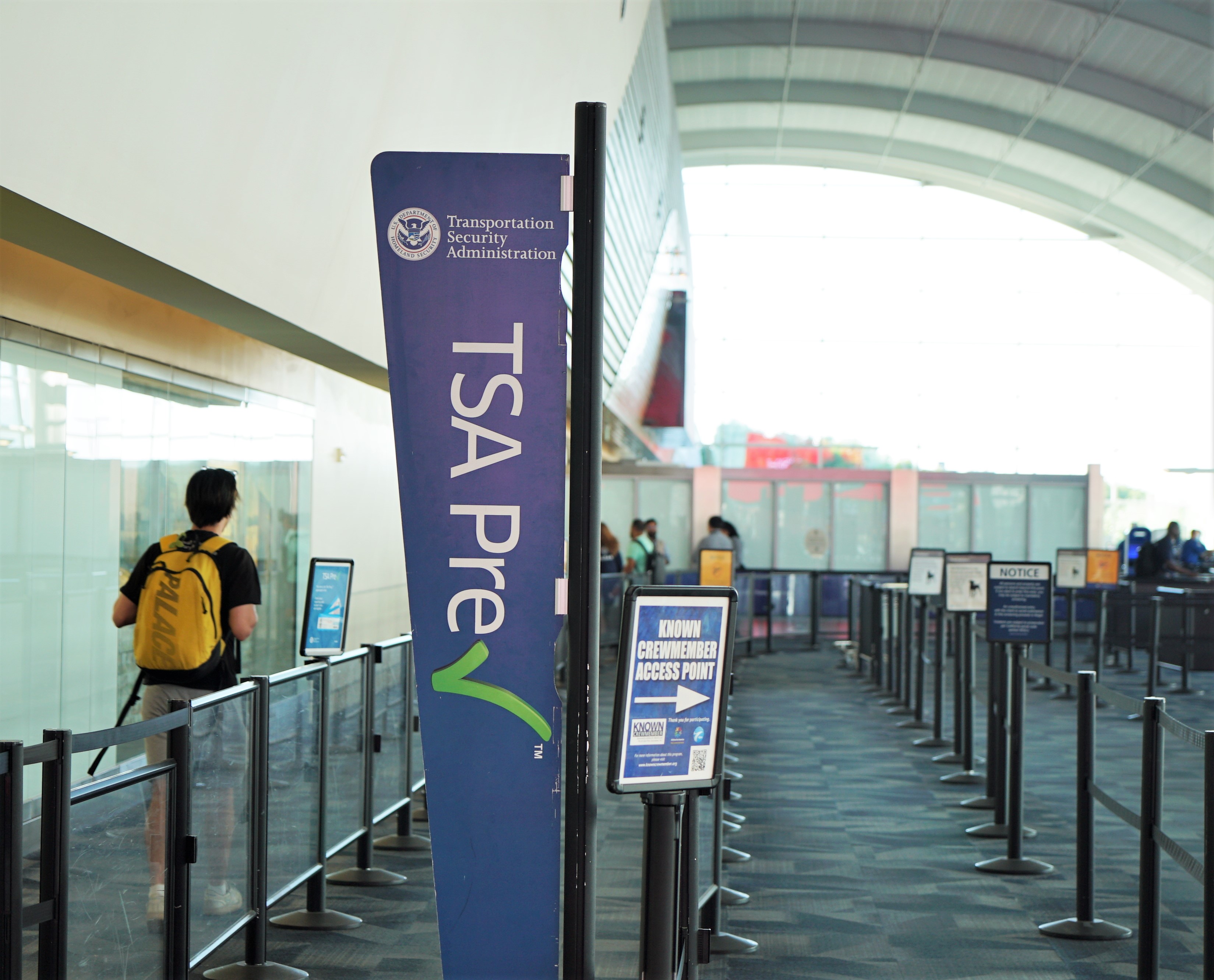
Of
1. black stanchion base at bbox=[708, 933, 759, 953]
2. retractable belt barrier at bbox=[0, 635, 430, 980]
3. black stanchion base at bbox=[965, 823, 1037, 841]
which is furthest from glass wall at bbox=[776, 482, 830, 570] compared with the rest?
black stanchion base at bbox=[708, 933, 759, 953]

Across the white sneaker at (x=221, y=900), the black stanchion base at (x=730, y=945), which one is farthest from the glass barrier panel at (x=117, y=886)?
the black stanchion base at (x=730, y=945)

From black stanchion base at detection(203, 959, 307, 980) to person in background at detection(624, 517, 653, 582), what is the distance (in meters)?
9.52

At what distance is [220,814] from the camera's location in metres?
3.40

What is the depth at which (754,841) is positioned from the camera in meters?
5.79

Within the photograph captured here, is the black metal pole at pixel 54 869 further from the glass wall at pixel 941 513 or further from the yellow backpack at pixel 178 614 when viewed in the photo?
the glass wall at pixel 941 513

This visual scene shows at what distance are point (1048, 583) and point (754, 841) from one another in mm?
2288

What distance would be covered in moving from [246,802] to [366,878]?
1.44 meters

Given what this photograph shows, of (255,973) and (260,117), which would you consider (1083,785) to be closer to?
(255,973)

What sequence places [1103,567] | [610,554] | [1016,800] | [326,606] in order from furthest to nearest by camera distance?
[610,554] < [1103,567] < [326,606] < [1016,800]

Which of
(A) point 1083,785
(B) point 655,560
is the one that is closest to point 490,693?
(A) point 1083,785

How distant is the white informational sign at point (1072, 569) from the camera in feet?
41.7

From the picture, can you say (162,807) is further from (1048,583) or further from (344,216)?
(1048,583)

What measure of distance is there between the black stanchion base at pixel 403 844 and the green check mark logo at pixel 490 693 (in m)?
3.20

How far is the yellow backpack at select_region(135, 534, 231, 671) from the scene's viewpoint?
397 cm
